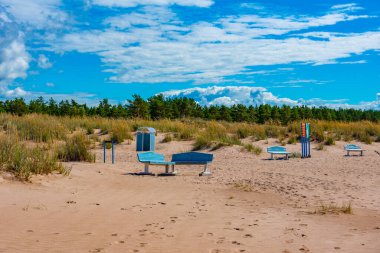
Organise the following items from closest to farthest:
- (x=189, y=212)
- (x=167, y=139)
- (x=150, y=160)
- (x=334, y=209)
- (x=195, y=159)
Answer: (x=189, y=212) < (x=334, y=209) < (x=150, y=160) < (x=195, y=159) < (x=167, y=139)

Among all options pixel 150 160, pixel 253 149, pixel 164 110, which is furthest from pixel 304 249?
pixel 164 110

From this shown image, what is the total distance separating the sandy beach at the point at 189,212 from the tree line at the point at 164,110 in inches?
1514

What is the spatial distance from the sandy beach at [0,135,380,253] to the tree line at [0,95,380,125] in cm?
3846

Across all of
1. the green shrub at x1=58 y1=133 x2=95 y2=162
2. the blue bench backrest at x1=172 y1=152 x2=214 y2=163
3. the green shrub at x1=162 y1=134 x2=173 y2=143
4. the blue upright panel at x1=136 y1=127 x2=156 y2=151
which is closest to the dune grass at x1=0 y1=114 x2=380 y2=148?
the green shrub at x1=162 y1=134 x2=173 y2=143

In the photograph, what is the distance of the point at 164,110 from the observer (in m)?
61.2

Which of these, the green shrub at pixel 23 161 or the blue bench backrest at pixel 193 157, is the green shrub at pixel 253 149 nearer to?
the blue bench backrest at pixel 193 157

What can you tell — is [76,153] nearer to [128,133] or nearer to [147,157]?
[147,157]

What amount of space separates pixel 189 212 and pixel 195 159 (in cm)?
673

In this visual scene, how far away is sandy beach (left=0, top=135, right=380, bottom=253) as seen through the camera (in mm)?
6418

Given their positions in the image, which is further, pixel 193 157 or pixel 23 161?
pixel 193 157

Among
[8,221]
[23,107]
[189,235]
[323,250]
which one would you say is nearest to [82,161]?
[8,221]

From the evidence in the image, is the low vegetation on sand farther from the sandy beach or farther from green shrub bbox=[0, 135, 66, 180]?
green shrub bbox=[0, 135, 66, 180]

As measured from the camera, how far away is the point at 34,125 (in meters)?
22.4

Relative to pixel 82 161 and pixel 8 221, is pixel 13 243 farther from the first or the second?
pixel 82 161
